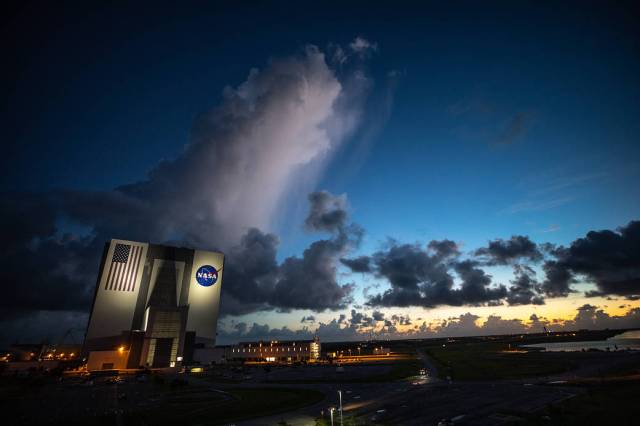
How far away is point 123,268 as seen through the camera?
165 m

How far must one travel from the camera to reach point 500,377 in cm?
8838

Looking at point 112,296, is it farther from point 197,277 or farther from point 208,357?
point 208,357

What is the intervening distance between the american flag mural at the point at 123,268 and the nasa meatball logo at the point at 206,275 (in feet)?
100

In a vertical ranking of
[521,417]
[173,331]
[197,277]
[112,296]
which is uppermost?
[197,277]

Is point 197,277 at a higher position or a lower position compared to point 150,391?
higher

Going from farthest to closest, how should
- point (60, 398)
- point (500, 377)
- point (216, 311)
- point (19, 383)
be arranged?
1. point (216, 311)
2. point (19, 383)
3. point (500, 377)
4. point (60, 398)

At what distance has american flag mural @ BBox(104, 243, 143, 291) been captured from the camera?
161 meters

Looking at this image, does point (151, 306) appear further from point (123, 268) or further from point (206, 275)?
point (206, 275)

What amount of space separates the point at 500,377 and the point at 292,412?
63.4 m

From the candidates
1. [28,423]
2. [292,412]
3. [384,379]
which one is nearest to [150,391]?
[28,423]

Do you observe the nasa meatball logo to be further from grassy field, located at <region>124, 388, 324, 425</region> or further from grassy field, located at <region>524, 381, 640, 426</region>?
grassy field, located at <region>524, 381, 640, 426</region>

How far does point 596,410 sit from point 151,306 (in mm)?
163670

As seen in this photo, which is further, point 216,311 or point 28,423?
point 216,311

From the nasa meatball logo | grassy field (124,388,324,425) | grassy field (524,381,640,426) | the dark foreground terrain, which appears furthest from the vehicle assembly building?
grassy field (524,381,640,426)
